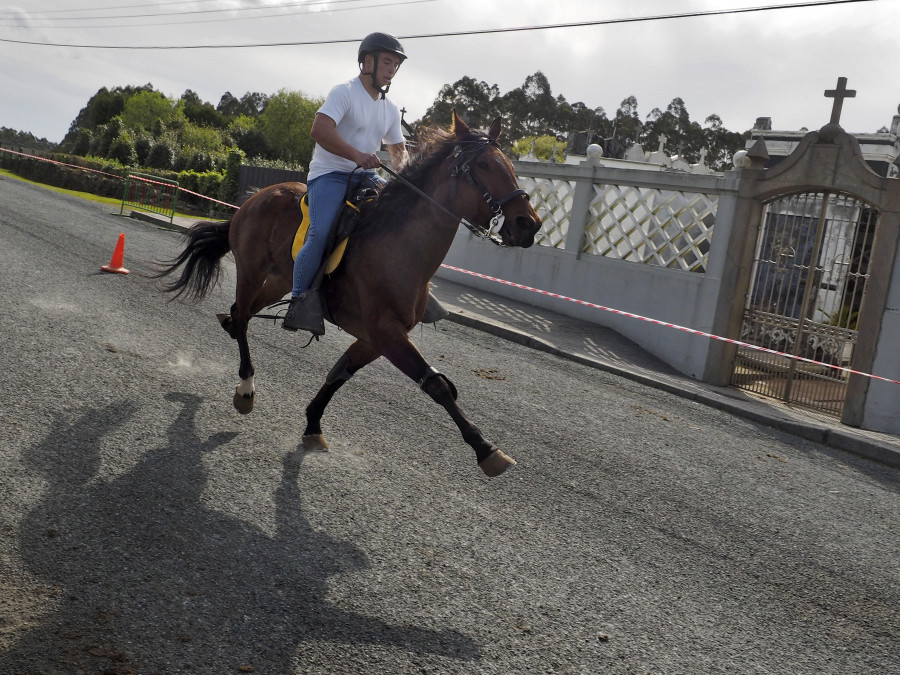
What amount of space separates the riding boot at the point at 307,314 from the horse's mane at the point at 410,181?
528mm

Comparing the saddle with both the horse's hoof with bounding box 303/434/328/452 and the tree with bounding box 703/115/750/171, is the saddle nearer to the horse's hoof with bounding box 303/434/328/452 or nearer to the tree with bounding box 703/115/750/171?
the horse's hoof with bounding box 303/434/328/452

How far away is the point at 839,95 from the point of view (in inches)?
445

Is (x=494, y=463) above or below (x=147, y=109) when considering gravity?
below

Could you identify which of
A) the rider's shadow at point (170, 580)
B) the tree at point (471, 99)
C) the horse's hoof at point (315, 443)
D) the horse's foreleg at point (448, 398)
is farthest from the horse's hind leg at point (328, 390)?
the tree at point (471, 99)

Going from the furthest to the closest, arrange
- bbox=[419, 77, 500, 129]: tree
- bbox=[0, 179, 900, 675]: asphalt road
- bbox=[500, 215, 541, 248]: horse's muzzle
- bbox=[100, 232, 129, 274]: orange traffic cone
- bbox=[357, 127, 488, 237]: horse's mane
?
bbox=[419, 77, 500, 129]: tree < bbox=[100, 232, 129, 274]: orange traffic cone < bbox=[357, 127, 488, 237]: horse's mane < bbox=[500, 215, 541, 248]: horse's muzzle < bbox=[0, 179, 900, 675]: asphalt road

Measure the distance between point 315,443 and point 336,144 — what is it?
6.46 ft

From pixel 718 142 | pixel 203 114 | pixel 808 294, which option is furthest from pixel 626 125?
pixel 808 294

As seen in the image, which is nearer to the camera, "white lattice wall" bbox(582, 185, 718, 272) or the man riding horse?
the man riding horse

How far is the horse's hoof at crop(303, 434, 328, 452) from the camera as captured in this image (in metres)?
5.39

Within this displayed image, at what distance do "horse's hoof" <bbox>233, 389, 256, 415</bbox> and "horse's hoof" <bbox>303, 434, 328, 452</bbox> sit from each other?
69cm

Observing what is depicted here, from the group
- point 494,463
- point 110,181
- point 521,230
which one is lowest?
point 494,463

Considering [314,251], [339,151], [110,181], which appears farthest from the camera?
[110,181]

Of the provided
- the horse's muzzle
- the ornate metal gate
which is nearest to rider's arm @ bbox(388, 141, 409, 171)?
the horse's muzzle

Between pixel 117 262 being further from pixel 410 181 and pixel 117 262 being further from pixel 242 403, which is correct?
pixel 410 181
